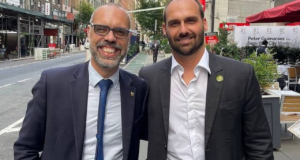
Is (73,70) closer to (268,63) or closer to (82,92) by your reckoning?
(82,92)

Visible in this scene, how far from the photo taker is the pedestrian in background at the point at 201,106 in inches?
79.8

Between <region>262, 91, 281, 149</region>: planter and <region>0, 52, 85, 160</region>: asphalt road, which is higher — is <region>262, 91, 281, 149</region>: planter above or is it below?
above

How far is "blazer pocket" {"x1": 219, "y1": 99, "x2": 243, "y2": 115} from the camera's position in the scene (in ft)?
6.64

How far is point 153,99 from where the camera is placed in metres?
2.20

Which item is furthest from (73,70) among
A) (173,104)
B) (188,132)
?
(188,132)

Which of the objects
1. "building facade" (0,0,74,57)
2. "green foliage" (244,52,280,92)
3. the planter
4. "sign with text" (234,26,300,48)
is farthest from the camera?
"building facade" (0,0,74,57)

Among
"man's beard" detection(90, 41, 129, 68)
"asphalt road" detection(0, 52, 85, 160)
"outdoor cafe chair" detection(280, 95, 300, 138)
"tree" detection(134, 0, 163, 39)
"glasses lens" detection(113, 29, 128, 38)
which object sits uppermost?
"tree" detection(134, 0, 163, 39)

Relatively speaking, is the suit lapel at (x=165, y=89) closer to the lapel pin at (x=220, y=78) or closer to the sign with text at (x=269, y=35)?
the lapel pin at (x=220, y=78)

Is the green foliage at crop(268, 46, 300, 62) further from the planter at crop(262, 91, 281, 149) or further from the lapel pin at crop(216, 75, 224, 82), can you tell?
the lapel pin at crop(216, 75, 224, 82)

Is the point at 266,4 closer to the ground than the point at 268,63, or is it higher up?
higher up

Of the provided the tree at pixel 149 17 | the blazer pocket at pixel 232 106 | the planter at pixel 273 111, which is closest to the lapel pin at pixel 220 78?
the blazer pocket at pixel 232 106

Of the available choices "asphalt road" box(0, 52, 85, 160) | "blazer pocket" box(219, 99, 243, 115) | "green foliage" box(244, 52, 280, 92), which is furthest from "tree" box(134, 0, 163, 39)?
"blazer pocket" box(219, 99, 243, 115)

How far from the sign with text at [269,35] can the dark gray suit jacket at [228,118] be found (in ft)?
51.1

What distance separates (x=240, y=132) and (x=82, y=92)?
1049 mm
